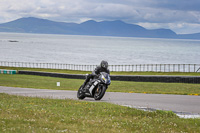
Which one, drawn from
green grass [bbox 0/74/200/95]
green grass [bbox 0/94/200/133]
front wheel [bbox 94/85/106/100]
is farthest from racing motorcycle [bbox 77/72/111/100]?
green grass [bbox 0/74/200/95]

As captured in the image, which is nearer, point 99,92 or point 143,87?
point 99,92

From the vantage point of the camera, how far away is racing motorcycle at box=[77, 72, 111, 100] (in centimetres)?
1568

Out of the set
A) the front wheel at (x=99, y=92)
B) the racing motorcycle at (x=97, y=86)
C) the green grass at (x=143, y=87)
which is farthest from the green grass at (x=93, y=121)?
the green grass at (x=143, y=87)

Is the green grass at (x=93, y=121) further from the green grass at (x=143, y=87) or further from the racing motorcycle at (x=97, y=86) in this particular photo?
the green grass at (x=143, y=87)

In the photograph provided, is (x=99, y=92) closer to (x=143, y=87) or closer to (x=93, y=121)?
(x=93, y=121)

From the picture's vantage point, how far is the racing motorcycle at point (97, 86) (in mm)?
15680

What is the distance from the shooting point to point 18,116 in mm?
9766

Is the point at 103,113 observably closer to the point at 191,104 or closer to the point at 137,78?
the point at 191,104

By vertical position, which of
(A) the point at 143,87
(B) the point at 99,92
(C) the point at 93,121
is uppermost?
(C) the point at 93,121

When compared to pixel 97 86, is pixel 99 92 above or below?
below

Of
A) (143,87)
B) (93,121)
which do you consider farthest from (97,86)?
(143,87)

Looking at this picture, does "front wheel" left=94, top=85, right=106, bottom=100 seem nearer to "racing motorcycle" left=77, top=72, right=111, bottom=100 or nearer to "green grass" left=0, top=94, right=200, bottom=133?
"racing motorcycle" left=77, top=72, right=111, bottom=100

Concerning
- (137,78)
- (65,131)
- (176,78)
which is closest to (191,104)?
(65,131)

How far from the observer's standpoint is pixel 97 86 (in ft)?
53.8
